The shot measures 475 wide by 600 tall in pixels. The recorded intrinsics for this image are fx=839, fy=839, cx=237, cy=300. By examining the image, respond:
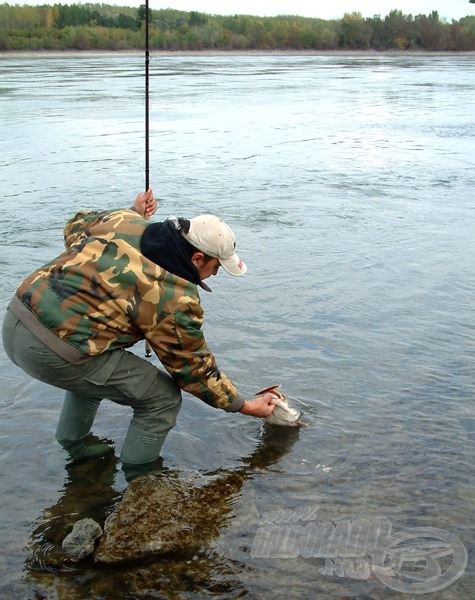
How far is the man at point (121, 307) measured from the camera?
13.1ft

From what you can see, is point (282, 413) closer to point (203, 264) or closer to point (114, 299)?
point (203, 264)

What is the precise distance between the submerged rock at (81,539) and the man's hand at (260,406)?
102cm

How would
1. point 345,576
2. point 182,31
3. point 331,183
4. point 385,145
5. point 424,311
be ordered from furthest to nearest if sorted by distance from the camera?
point 182,31 < point 385,145 < point 331,183 < point 424,311 < point 345,576

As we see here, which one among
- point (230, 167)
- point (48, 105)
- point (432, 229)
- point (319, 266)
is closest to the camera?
point (319, 266)

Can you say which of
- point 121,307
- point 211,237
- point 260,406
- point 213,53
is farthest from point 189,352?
point 213,53

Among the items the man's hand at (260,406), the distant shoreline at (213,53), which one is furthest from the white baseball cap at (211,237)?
the distant shoreline at (213,53)

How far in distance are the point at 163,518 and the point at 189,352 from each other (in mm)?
837

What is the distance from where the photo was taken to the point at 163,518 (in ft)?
13.7

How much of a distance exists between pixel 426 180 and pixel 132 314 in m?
9.61

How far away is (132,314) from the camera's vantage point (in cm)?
400

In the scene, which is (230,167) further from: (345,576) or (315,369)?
(345,576)

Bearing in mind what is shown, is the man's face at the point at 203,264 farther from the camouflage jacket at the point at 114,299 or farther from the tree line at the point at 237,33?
the tree line at the point at 237,33

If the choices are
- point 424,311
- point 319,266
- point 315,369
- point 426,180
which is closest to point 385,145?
point 426,180

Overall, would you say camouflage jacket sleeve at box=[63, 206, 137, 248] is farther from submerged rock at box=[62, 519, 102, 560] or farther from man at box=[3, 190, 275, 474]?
submerged rock at box=[62, 519, 102, 560]
